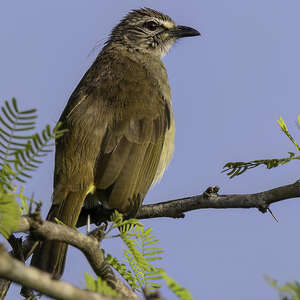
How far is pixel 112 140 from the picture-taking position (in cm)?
512

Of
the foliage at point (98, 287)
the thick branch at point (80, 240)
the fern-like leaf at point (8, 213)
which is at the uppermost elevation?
the fern-like leaf at point (8, 213)

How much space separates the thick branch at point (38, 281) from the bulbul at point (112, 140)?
2293mm

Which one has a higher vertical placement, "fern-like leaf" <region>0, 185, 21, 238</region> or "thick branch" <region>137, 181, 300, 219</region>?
"fern-like leaf" <region>0, 185, 21, 238</region>

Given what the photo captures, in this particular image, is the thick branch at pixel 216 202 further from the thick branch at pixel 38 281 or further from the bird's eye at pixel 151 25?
the bird's eye at pixel 151 25

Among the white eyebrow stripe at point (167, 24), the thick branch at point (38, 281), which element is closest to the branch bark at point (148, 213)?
the thick branch at point (38, 281)

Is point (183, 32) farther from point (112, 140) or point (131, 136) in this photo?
point (112, 140)

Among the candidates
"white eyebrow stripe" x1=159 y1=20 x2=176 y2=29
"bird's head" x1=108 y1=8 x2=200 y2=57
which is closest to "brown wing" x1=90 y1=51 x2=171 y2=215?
"bird's head" x1=108 y1=8 x2=200 y2=57

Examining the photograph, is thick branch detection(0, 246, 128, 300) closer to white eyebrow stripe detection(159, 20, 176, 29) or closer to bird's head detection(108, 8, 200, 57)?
bird's head detection(108, 8, 200, 57)

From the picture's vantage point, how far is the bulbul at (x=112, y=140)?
4.54 meters

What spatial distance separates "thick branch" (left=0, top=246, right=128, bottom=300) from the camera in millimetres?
1543

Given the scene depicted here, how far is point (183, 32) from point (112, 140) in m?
3.04

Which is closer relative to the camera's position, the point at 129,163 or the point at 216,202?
the point at 216,202

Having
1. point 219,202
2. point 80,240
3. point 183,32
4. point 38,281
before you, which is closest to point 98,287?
point 38,281

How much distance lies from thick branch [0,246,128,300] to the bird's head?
5.97m
